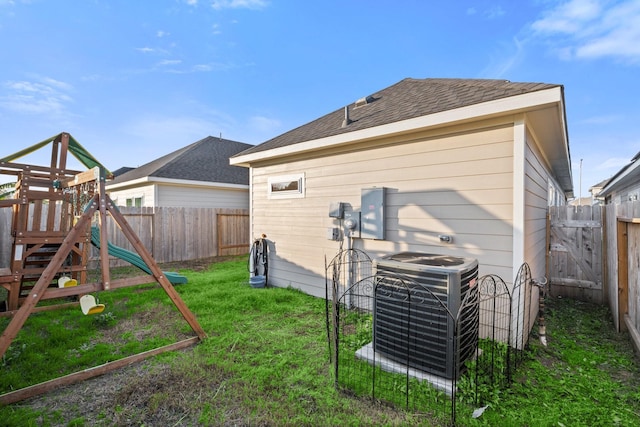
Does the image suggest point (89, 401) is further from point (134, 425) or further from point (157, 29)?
point (157, 29)

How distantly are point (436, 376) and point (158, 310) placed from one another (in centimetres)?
419

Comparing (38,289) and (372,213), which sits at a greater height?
(372,213)

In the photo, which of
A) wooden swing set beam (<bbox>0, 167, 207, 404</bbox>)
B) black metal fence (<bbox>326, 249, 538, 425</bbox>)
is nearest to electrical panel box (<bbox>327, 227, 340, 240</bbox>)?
black metal fence (<bbox>326, 249, 538, 425</bbox>)

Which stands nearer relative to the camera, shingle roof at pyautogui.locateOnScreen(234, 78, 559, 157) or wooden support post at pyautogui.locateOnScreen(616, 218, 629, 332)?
shingle roof at pyautogui.locateOnScreen(234, 78, 559, 157)

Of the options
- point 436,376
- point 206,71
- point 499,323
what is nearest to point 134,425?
point 436,376

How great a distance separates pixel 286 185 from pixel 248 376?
3.74m

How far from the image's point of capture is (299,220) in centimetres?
545

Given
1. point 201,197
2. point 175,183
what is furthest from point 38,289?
point 201,197

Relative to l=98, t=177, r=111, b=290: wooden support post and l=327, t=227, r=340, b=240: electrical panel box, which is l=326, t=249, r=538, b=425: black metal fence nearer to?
l=327, t=227, r=340, b=240: electrical panel box

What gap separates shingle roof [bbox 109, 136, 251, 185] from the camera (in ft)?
35.8

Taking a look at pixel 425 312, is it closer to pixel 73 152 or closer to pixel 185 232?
pixel 73 152

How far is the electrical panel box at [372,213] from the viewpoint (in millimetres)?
4160

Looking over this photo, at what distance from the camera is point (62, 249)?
2.68 metres

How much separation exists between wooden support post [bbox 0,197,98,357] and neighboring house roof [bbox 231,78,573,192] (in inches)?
131
